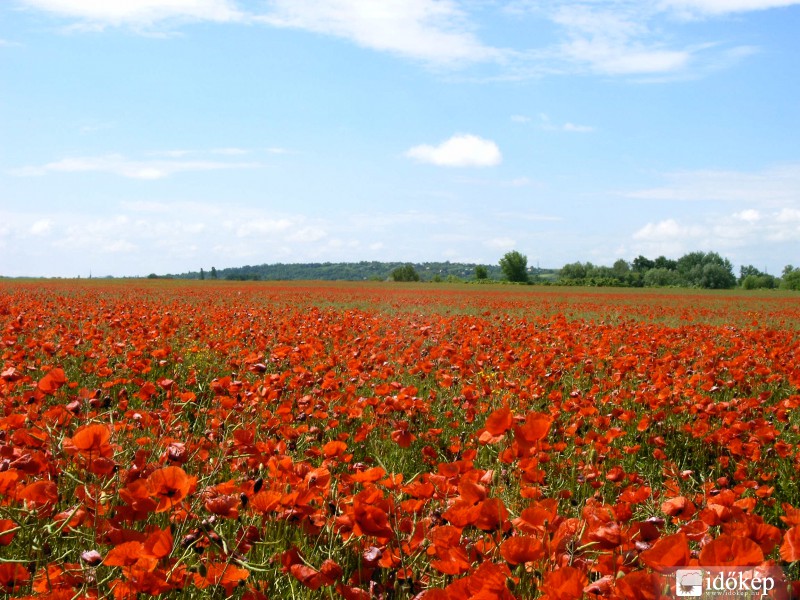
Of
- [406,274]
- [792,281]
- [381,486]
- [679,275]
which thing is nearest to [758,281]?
[792,281]

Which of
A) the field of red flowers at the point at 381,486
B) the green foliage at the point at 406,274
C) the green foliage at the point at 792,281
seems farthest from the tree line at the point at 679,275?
the field of red flowers at the point at 381,486

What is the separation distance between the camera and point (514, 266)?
119500 millimetres

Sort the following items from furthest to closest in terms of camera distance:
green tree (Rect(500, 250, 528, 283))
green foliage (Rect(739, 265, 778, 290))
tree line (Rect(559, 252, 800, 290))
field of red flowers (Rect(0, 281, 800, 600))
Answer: green tree (Rect(500, 250, 528, 283))
green foliage (Rect(739, 265, 778, 290))
tree line (Rect(559, 252, 800, 290))
field of red flowers (Rect(0, 281, 800, 600))

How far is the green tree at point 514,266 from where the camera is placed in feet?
391

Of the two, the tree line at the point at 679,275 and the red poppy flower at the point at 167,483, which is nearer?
the red poppy flower at the point at 167,483

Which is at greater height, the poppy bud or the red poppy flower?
the red poppy flower

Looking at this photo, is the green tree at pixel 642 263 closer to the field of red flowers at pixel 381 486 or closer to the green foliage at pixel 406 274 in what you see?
the green foliage at pixel 406 274

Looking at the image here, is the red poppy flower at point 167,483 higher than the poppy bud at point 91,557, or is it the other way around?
the red poppy flower at point 167,483

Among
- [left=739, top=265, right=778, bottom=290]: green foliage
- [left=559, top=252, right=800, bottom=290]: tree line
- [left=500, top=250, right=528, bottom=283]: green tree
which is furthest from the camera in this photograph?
[left=500, top=250, right=528, bottom=283]: green tree

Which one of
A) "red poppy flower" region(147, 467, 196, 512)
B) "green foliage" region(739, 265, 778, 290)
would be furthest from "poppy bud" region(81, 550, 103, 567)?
"green foliage" region(739, 265, 778, 290)

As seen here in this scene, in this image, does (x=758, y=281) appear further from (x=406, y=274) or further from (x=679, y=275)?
(x=406, y=274)

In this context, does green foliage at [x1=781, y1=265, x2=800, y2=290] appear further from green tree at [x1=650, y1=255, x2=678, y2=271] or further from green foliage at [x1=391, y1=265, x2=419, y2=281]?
green foliage at [x1=391, y1=265, x2=419, y2=281]

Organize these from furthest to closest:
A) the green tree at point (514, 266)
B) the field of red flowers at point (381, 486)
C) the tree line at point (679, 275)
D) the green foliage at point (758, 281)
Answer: the green tree at point (514, 266) → the green foliage at point (758, 281) → the tree line at point (679, 275) → the field of red flowers at point (381, 486)

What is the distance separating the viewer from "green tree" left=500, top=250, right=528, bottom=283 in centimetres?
11924
